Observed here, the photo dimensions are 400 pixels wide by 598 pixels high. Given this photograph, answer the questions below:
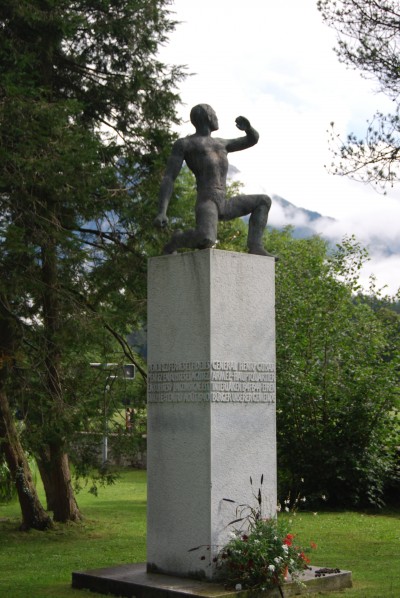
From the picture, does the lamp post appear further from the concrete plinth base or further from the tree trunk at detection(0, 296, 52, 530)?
the concrete plinth base

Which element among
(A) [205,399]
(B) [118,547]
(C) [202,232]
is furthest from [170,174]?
(B) [118,547]

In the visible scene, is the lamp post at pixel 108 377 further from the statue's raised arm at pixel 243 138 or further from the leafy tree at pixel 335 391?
the statue's raised arm at pixel 243 138

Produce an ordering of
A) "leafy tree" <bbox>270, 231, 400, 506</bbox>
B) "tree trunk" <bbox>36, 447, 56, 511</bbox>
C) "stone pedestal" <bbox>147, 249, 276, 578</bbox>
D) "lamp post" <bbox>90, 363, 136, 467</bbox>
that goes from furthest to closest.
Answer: "leafy tree" <bbox>270, 231, 400, 506</bbox>
"lamp post" <bbox>90, 363, 136, 467</bbox>
"tree trunk" <bbox>36, 447, 56, 511</bbox>
"stone pedestal" <bbox>147, 249, 276, 578</bbox>

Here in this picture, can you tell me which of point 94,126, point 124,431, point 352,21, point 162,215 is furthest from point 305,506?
point 162,215

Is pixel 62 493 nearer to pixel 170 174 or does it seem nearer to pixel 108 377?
pixel 108 377

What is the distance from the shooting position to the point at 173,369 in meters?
8.91

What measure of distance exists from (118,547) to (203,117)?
6.33 m

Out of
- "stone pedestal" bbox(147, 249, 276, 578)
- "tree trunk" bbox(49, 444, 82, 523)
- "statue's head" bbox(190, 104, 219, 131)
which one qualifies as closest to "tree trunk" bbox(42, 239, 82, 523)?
"tree trunk" bbox(49, 444, 82, 523)

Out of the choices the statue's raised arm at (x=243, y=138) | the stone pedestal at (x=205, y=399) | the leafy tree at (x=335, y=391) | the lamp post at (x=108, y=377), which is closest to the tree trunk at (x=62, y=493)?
the lamp post at (x=108, y=377)

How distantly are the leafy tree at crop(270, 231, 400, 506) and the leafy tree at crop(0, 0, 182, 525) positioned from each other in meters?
3.71

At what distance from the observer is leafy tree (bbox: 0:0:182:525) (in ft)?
43.6

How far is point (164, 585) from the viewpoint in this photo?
27.1 ft

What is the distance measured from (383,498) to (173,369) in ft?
35.2

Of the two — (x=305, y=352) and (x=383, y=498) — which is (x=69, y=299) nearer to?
(x=305, y=352)
